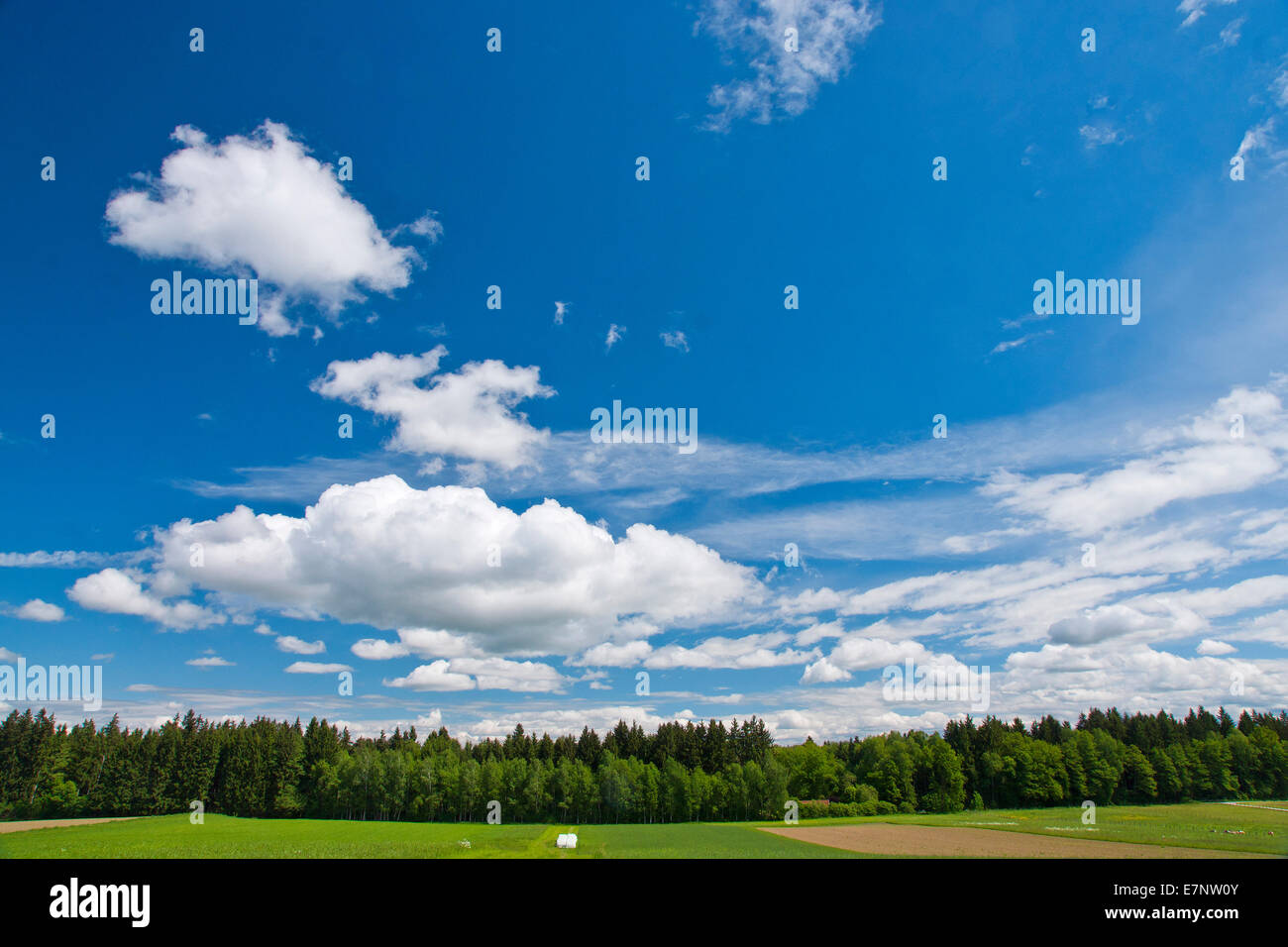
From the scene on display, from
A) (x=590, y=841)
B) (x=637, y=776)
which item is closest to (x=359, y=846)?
(x=590, y=841)

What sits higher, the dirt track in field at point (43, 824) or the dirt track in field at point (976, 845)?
the dirt track in field at point (976, 845)

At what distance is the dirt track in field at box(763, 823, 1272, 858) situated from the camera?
42.9 m

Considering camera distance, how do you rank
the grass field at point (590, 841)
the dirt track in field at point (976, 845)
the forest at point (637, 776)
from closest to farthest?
the dirt track in field at point (976, 845) → the grass field at point (590, 841) → the forest at point (637, 776)

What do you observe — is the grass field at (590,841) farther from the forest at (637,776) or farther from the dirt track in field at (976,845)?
the forest at (637,776)

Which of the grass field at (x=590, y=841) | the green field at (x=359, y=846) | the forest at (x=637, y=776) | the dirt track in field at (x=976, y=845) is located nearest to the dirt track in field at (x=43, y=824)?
the forest at (x=637, y=776)

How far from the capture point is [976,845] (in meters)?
51.5

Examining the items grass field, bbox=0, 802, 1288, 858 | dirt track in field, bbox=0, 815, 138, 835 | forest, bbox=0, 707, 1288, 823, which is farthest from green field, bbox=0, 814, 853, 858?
forest, bbox=0, 707, 1288, 823

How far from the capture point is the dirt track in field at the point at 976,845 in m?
42.9

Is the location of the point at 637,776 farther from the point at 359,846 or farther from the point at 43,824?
the point at 43,824

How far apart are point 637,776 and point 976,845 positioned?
70.3 meters

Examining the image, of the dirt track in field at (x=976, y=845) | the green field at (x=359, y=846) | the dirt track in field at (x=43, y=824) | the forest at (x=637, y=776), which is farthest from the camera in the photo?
the forest at (x=637, y=776)

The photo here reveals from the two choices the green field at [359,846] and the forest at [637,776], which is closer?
the green field at [359,846]

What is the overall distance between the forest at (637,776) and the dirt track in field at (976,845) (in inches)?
1541
